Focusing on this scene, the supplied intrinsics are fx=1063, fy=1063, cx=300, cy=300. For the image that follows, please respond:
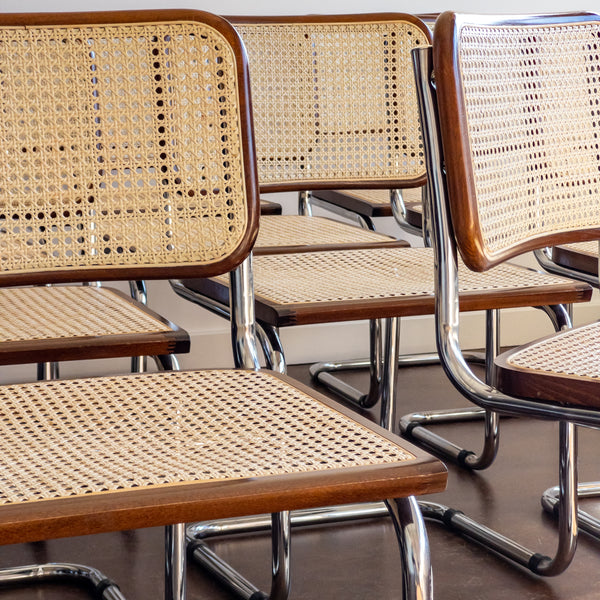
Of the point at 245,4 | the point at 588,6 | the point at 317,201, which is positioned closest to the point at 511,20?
the point at 317,201

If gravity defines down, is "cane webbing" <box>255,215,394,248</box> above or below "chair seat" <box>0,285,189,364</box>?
below

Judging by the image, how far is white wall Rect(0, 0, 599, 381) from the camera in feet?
8.52

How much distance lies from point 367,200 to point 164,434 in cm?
149

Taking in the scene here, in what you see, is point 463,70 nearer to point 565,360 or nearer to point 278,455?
point 565,360

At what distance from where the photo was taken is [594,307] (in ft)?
10.6

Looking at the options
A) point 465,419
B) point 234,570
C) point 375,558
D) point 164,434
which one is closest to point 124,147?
point 164,434

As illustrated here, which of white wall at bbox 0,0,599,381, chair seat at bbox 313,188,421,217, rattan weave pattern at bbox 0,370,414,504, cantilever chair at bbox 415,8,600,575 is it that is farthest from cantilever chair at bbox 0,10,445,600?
white wall at bbox 0,0,599,381

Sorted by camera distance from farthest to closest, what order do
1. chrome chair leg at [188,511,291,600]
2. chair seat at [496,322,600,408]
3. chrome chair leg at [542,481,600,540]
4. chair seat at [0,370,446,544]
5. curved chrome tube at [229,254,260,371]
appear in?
chrome chair leg at [542,481,600,540], chrome chair leg at [188,511,291,600], curved chrome tube at [229,254,260,371], chair seat at [496,322,600,408], chair seat at [0,370,446,544]

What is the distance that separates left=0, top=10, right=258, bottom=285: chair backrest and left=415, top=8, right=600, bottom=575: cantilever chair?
0.25m

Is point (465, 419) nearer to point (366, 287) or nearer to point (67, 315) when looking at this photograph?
point (366, 287)

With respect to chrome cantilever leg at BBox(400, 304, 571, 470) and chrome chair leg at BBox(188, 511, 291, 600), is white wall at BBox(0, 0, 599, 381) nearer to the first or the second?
chrome cantilever leg at BBox(400, 304, 571, 470)

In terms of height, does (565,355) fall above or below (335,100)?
below

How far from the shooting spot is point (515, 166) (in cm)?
129

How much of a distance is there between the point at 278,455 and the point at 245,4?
2.02 meters
